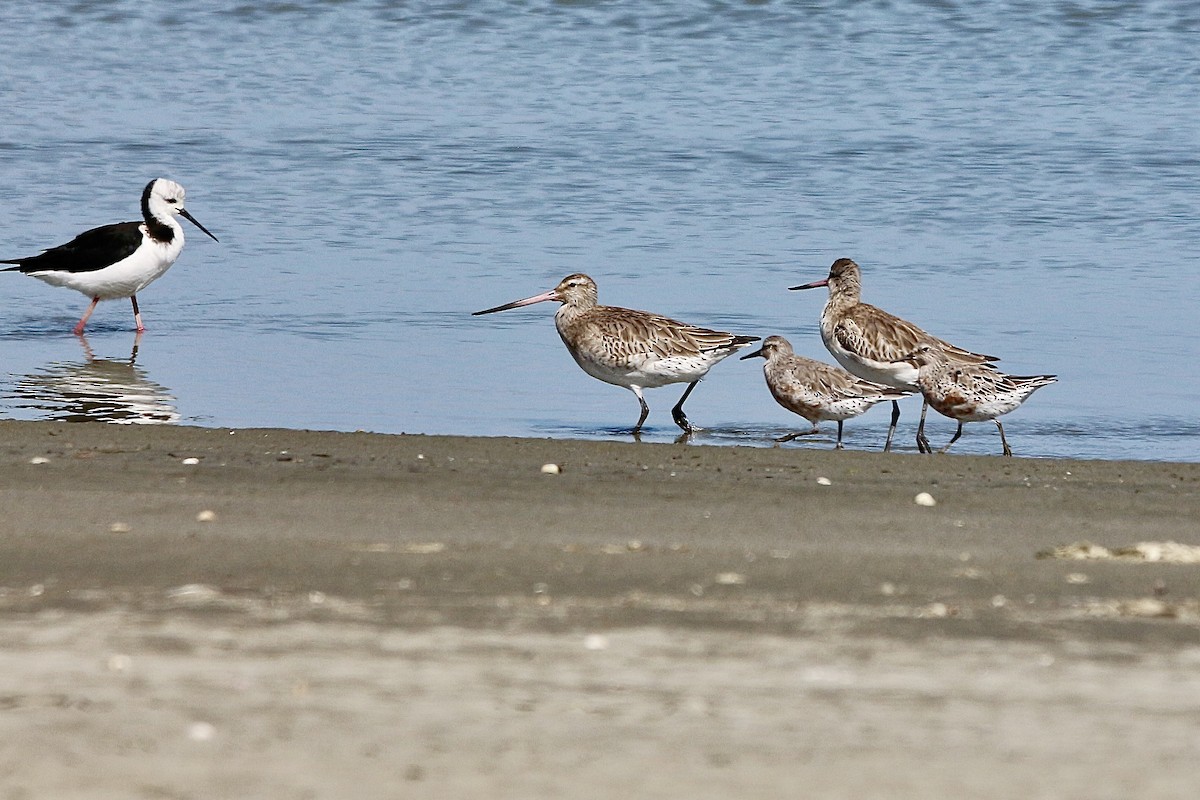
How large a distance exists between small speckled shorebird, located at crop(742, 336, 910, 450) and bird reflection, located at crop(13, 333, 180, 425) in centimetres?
309

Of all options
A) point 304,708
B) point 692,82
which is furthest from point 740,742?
point 692,82

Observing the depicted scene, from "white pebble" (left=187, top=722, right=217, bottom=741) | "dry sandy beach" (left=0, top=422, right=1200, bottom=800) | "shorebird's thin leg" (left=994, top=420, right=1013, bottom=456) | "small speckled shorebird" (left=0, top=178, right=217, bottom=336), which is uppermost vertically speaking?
"white pebble" (left=187, top=722, right=217, bottom=741)

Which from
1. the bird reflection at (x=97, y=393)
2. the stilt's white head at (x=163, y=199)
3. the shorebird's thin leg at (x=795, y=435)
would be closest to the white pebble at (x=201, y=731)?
the bird reflection at (x=97, y=393)

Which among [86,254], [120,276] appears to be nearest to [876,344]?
[120,276]

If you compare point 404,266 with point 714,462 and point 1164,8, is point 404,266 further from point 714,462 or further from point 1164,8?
point 1164,8

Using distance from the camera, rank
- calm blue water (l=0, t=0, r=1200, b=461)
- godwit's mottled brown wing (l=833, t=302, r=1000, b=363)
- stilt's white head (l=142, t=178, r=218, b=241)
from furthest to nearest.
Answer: stilt's white head (l=142, t=178, r=218, b=241), calm blue water (l=0, t=0, r=1200, b=461), godwit's mottled brown wing (l=833, t=302, r=1000, b=363)

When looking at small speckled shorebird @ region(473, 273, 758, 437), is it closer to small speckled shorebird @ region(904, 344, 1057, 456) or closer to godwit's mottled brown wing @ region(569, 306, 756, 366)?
godwit's mottled brown wing @ region(569, 306, 756, 366)

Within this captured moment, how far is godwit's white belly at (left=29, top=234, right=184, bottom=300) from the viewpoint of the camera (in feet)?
42.1

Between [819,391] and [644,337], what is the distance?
1115 mm

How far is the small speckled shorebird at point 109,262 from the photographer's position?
12859 mm

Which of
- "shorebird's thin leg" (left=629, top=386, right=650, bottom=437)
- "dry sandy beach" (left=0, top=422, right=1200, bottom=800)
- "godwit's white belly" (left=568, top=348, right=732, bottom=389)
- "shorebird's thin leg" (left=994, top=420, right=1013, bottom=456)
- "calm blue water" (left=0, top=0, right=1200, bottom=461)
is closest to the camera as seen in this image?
"dry sandy beach" (left=0, top=422, right=1200, bottom=800)

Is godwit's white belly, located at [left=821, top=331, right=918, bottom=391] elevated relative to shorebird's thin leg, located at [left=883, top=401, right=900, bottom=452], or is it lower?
elevated

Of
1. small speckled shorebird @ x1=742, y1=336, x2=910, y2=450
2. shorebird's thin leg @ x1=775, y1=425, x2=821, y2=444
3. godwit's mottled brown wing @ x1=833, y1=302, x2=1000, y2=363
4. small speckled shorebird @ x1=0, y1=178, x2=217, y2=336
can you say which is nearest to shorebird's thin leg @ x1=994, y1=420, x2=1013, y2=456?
small speckled shorebird @ x1=742, y1=336, x2=910, y2=450

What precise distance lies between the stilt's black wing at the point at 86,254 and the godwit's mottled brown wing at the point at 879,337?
17.2ft
